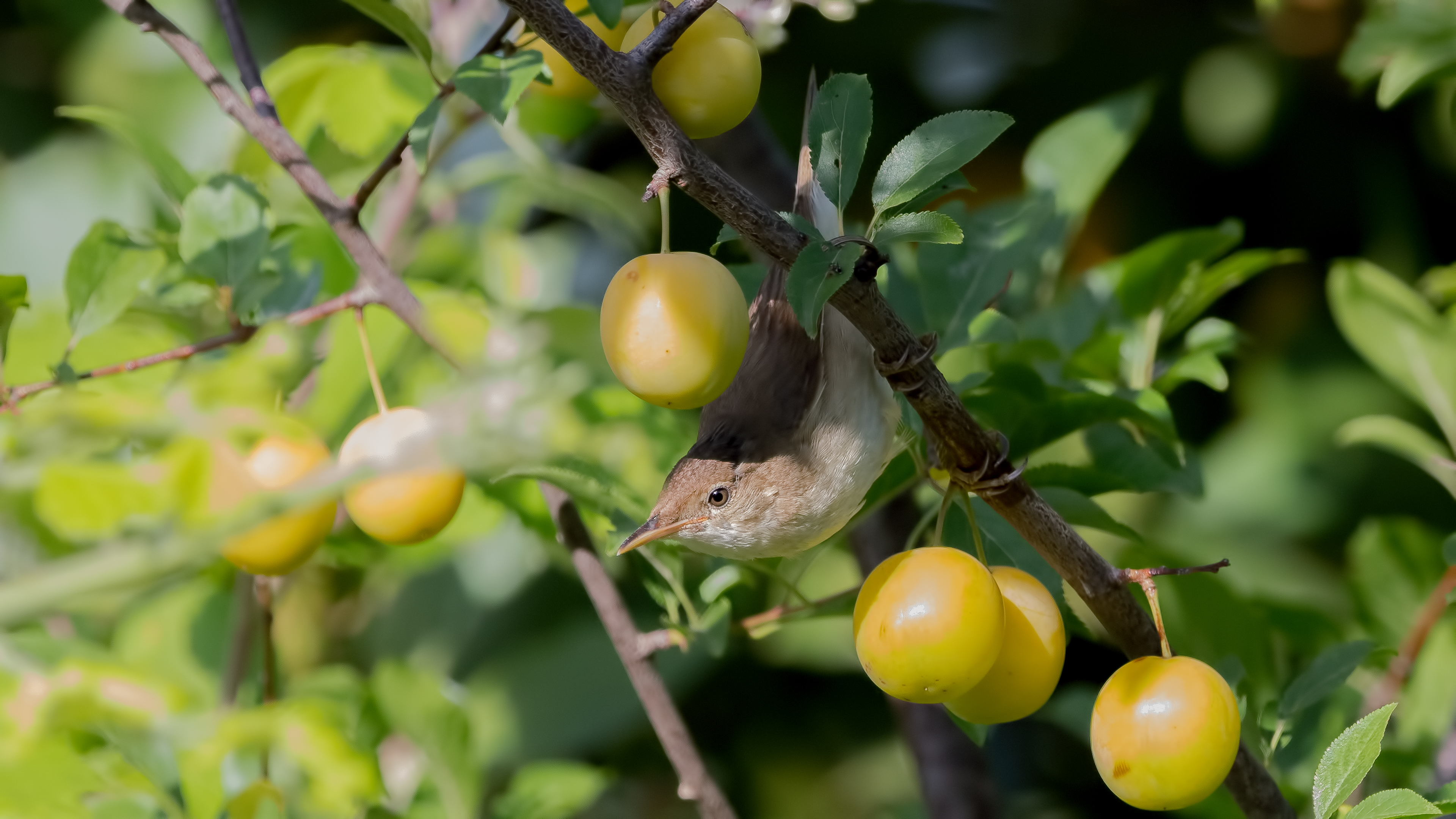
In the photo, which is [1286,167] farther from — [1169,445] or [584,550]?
[584,550]

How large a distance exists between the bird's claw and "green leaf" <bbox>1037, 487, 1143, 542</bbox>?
276 mm

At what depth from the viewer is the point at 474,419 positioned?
0.46 meters

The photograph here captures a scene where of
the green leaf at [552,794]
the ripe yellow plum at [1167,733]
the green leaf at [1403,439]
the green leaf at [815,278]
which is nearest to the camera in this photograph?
the green leaf at [815,278]

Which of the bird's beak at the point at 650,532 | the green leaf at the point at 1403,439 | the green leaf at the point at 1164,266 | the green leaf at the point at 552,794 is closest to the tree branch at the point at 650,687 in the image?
the bird's beak at the point at 650,532

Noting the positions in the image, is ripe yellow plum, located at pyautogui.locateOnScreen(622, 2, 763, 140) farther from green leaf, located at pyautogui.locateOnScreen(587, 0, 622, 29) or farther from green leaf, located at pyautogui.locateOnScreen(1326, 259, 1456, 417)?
green leaf, located at pyautogui.locateOnScreen(1326, 259, 1456, 417)

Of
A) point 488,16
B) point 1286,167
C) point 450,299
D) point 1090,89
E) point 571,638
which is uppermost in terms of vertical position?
point 488,16

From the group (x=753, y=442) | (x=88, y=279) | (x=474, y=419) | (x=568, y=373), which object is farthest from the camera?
(x=753, y=442)

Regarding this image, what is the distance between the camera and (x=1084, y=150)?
52.1 inches

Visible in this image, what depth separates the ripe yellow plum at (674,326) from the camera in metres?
0.68

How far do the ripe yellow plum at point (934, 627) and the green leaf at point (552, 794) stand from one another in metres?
0.50

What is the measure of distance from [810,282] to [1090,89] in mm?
1456

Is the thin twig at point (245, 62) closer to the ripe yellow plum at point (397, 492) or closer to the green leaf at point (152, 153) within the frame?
the green leaf at point (152, 153)

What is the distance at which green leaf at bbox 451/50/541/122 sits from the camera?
0.79 metres

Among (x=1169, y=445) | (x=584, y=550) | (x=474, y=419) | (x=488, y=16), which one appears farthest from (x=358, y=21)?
(x=474, y=419)
